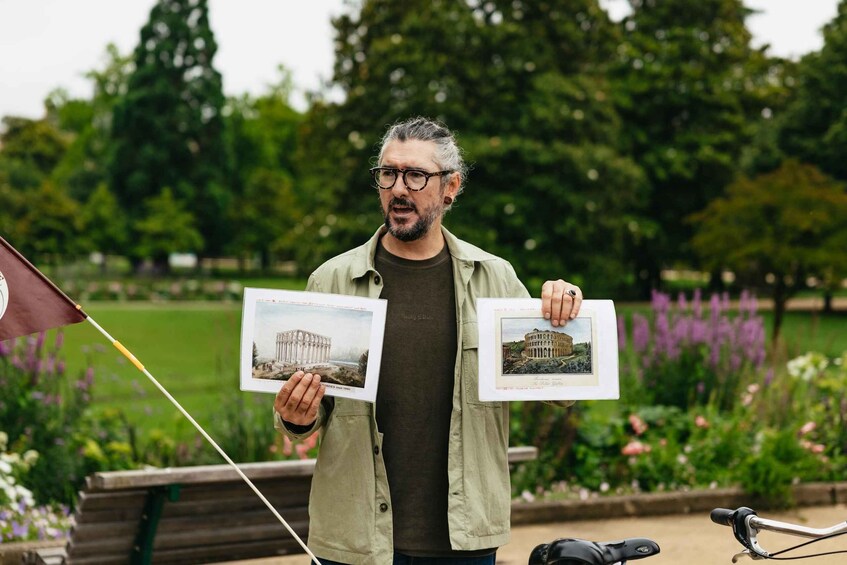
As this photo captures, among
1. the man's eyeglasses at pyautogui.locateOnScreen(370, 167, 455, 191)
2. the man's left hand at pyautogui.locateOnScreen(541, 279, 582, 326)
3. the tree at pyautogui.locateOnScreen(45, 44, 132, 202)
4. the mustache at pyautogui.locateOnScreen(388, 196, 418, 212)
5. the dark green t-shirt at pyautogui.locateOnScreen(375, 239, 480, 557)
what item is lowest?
the dark green t-shirt at pyautogui.locateOnScreen(375, 239, 480, 557)

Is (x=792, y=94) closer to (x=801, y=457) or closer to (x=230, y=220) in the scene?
(x=230, y=220)

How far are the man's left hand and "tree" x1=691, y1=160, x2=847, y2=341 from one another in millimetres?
22667

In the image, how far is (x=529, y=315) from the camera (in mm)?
2980

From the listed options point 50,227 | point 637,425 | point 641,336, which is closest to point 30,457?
point 637,425

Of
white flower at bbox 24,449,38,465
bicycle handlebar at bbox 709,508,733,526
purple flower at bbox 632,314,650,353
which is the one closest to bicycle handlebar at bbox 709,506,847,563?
bicycle handlebar at bbox 709,508,733,526

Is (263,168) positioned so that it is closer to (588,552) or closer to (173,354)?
(173,354)

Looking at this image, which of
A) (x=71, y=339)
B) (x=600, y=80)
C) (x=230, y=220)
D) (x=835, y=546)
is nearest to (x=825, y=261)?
(x=600, y=80)

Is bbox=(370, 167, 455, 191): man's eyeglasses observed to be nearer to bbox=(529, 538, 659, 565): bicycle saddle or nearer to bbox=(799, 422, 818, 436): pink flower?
bbox=(529, 538, 659, 565): bicycle saddle

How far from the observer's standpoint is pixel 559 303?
9.70 feet

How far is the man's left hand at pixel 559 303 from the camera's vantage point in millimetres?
2951

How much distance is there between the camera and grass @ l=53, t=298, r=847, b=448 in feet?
34.2

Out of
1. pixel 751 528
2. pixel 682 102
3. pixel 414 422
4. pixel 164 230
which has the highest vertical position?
pixel 682 102

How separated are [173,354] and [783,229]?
14.0 metres

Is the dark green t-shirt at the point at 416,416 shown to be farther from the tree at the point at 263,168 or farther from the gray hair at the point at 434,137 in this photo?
the tree at the point at 263,168
